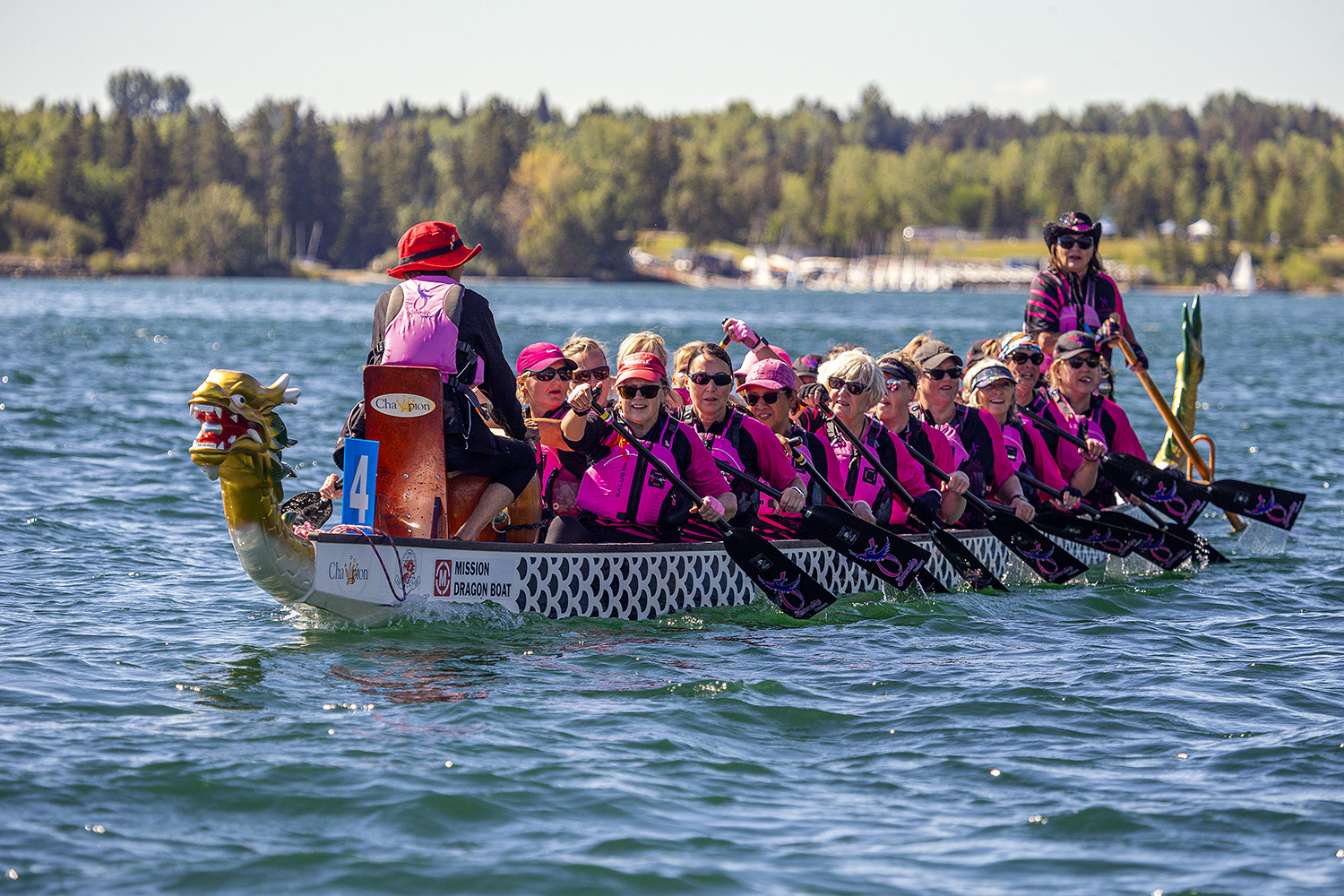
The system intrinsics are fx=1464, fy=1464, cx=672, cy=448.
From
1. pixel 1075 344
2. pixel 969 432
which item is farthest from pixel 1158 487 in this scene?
pixel 969 432

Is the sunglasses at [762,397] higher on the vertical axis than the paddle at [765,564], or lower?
higher

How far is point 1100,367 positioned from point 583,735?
671cm

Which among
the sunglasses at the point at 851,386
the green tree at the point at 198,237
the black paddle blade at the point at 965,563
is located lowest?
the black paddle blade at the point at 965,563

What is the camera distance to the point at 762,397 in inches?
375

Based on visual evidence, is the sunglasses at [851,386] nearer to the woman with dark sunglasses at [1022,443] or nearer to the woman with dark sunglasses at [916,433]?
the woman with dark sunglasses at [916,433]

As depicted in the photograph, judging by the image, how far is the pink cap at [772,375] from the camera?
30.7 ft

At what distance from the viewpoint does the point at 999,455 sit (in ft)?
35.3

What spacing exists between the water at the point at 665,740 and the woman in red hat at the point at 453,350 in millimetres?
935

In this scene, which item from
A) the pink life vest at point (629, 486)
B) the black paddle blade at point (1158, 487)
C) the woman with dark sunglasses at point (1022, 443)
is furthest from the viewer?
the black paddle blade at point (1158, 487)

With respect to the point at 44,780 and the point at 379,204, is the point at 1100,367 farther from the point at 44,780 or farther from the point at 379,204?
the point at 379,204

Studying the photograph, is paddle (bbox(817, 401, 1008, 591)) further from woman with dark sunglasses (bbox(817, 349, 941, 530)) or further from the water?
the water

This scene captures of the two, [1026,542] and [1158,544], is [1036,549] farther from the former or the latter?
[1158,544]

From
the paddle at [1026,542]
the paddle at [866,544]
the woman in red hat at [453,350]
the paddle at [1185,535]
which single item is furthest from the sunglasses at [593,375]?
the paddle at [1185,535]

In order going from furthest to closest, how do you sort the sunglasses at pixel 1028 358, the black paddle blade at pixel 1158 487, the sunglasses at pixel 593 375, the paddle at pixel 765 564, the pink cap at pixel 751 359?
the black paddle blade at pixel 1158 487
the sunglasses at pixel 1028 358
the pink cap at pixel 751 359
the sunglasses at pixel 593 375
the paddle at pixel 765 564
